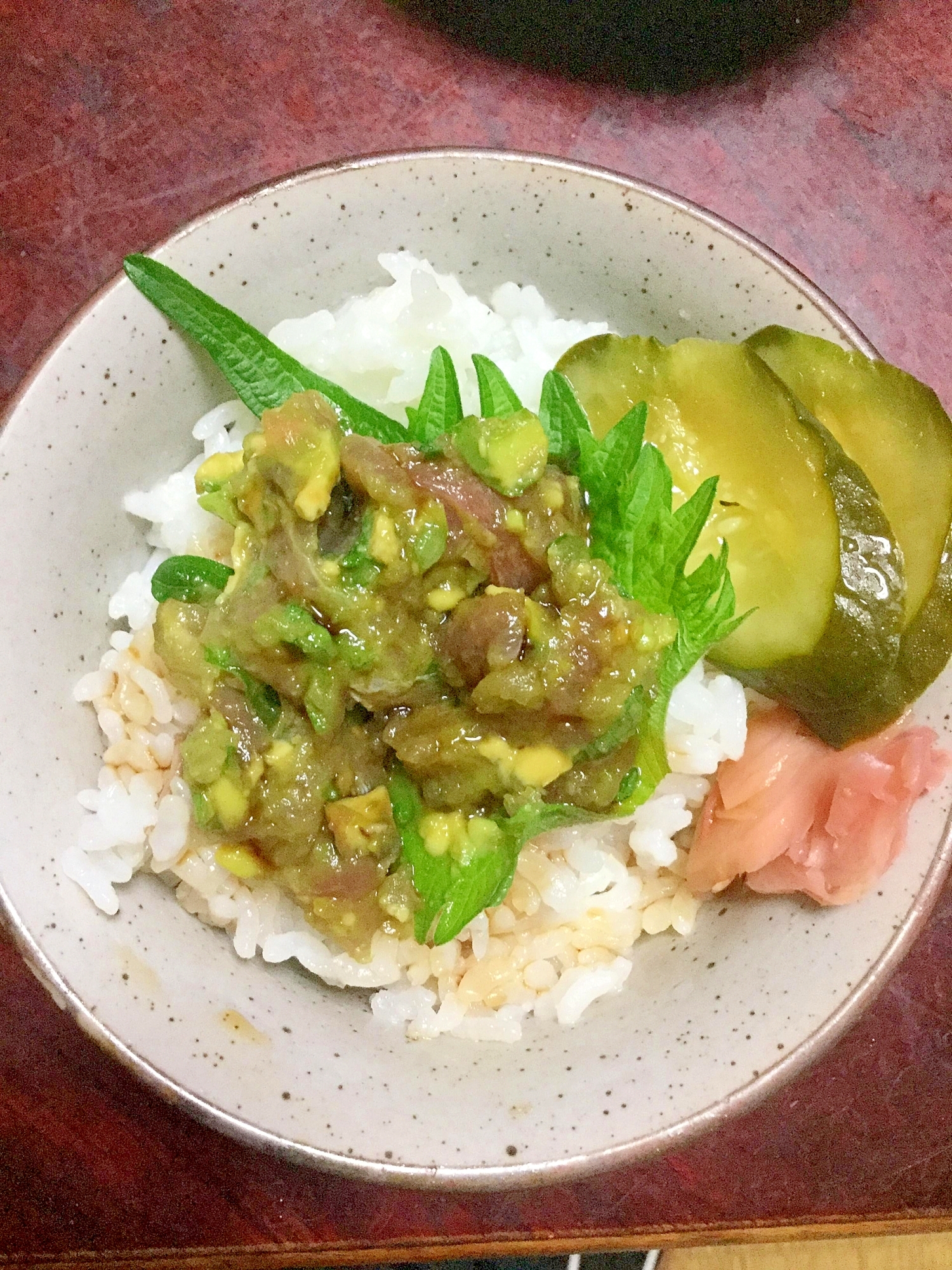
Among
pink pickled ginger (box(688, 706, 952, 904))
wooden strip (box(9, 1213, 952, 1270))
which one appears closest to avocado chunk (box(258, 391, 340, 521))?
pink pickled ginger (box(688, 706, 952, 904))

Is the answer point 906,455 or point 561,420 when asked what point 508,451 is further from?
point 906,455

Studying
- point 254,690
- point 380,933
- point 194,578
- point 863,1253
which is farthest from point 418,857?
point 863,1253

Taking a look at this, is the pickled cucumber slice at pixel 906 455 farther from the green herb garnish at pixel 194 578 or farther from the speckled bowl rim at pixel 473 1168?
the green herb garnish at pixel 194 578

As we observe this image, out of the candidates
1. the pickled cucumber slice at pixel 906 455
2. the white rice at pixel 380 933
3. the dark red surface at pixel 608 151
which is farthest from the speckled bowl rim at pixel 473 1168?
the dark red surface at pixel 608 151

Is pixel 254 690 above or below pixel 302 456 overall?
below

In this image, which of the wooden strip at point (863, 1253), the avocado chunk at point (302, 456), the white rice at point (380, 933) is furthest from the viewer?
the wooden strip at point (863, 1253)

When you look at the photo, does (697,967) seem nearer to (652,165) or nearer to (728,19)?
(652,165)
